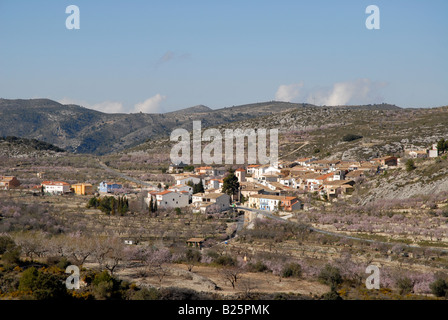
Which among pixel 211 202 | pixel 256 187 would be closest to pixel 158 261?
pixel 211 202

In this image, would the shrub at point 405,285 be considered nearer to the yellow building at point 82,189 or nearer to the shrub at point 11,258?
the shrub at point 11,258

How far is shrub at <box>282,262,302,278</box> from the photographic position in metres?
26.9

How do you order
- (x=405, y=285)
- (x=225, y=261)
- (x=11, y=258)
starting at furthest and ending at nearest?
1. (x=225, y=261)
2. (x=11, y=258)
3. (x=405, y=285)

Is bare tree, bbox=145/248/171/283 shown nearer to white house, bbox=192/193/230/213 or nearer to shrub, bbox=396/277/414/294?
shrub, bbox=396/277/414/294

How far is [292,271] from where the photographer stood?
88.8 ft

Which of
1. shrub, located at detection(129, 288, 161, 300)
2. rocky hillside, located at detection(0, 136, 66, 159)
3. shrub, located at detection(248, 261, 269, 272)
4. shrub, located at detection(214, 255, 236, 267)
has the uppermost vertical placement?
rocky hillside, located at detection(0, 136, 66, 159)

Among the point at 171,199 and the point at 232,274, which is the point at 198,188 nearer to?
the point at 171,199

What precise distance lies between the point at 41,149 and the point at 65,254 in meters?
80.3

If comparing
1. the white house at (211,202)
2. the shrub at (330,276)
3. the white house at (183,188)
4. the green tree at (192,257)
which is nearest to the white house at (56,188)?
the white house at (183,188)

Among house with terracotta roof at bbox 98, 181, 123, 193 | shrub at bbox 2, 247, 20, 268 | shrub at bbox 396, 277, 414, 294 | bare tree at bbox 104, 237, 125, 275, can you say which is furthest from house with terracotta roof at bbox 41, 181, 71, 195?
shrub at bbox 396, 277, 414, 294

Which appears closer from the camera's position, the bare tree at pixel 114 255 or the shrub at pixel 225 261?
the bare tree at pixel 114 255

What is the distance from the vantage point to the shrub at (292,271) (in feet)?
88.4
